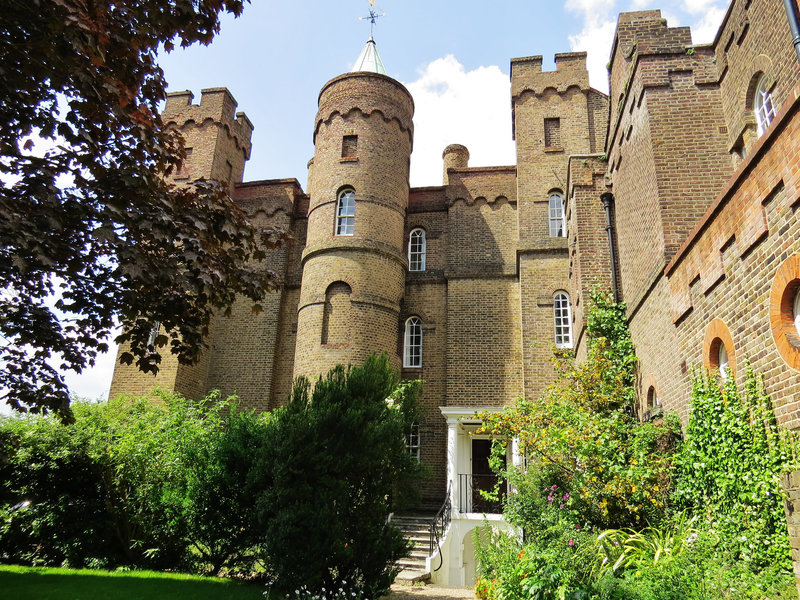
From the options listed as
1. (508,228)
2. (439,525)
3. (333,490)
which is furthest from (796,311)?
(508,228)

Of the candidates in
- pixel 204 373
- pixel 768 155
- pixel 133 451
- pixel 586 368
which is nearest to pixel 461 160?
pixel 204 373

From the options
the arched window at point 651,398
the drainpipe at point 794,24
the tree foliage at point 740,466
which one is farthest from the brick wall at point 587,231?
the drainpipe at point 794,24

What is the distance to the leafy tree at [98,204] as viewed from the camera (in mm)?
5418

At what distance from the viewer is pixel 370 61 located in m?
22.7

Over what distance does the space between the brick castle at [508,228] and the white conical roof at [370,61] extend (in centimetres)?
111

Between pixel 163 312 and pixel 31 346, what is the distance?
1715 mm

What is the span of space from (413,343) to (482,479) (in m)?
5.05

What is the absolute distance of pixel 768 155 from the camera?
590 centimetres

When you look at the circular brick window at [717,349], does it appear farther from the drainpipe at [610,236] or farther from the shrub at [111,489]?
the shrub at [111,489]

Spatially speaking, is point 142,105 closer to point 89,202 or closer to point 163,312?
point 89,202

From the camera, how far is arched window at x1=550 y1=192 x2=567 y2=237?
19391 mm

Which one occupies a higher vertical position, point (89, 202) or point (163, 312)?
point (89, 202)

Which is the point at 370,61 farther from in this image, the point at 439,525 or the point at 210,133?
the point at 439,525

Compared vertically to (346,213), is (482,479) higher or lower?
lower
